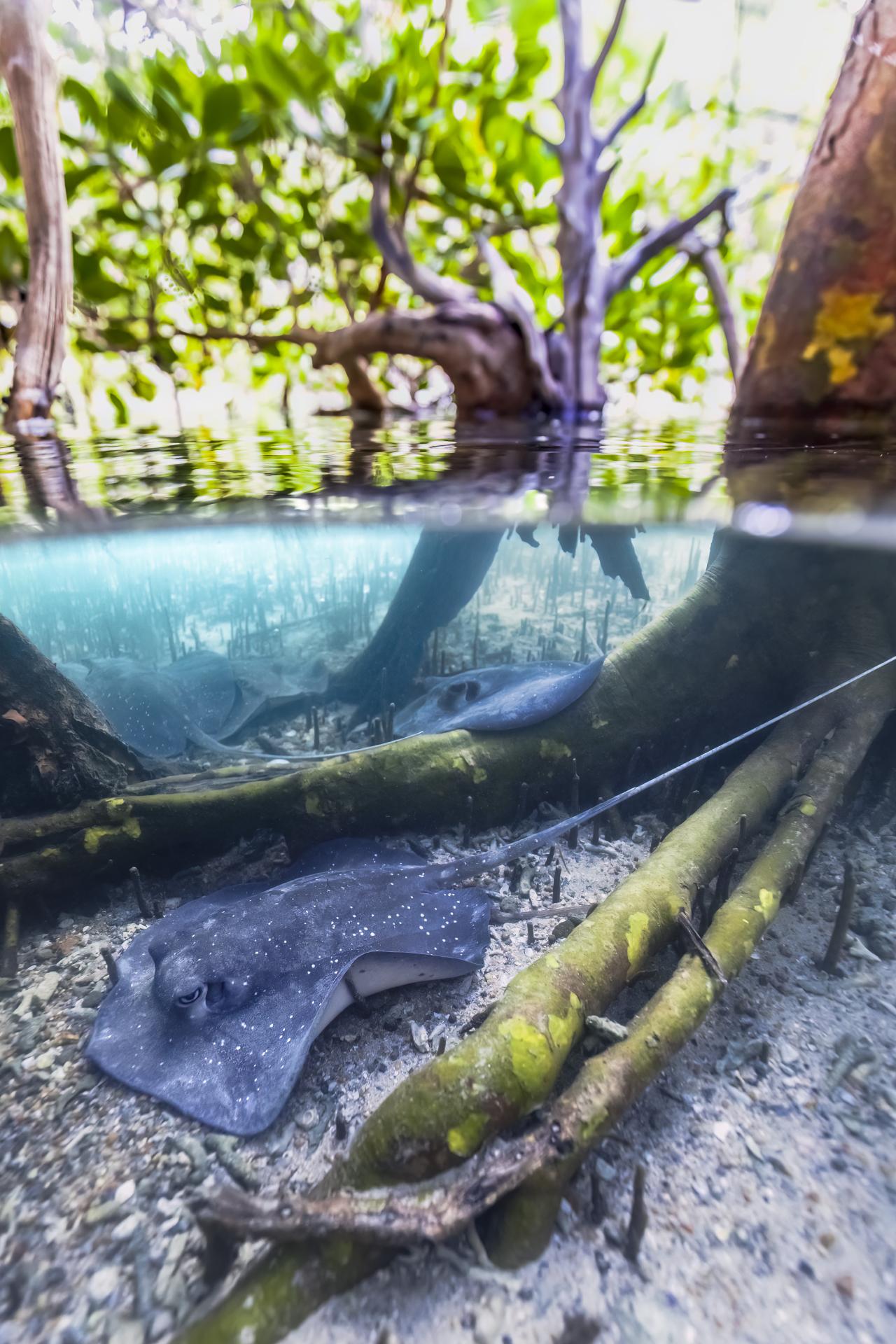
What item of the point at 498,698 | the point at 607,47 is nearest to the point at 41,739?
the point at 498,698

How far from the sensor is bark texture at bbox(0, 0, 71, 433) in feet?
12.5

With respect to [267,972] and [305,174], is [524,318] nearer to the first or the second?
[305,174]

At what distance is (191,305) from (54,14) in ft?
13.5

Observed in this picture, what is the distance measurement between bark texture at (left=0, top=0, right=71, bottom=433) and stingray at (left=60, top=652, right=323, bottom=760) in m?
2.89

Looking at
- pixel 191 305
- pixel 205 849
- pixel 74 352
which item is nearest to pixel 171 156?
pixel 191 305

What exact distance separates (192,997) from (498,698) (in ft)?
12.0

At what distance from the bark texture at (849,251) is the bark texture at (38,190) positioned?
5.61 metres

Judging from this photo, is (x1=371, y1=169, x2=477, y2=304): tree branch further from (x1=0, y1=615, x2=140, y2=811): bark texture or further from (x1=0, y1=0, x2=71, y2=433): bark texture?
(x1=0, y1=615, x2=140, y2=811): bark texture

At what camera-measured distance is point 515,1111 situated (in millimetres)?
2221

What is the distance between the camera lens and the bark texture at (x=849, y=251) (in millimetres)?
4172

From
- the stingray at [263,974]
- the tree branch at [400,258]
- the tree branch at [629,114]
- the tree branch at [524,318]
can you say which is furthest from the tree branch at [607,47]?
the stingray at [263,974]

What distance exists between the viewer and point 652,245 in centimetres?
677

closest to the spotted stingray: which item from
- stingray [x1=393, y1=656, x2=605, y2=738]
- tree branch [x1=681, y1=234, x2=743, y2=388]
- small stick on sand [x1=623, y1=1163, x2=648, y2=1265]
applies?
A: small stick on sand [x1=623, y1=1163, x2=648, y2=1265]

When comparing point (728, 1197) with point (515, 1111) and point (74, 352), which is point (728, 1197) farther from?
point (74, 352)
